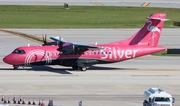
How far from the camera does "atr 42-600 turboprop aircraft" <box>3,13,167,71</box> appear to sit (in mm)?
45344

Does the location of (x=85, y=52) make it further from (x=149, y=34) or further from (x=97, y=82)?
(x=97, y=82)

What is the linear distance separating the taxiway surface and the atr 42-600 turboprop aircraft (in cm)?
86

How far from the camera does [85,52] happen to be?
46469 millimetres

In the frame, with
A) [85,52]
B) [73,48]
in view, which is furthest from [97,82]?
[85,52]

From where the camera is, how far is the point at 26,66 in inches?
1807

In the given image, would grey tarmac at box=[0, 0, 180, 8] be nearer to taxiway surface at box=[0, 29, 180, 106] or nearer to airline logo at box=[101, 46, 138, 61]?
taxiway surface at box=[0, 29, 180, 106]

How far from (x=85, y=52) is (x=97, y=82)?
22.2ft

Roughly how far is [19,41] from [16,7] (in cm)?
3861

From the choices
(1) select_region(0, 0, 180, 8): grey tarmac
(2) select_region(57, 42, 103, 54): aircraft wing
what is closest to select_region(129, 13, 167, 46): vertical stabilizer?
(2) select_region(57, 42, 103, 54): aircraft wing

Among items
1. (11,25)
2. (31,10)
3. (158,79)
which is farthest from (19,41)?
(31,10)

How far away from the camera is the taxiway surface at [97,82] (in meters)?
34.3

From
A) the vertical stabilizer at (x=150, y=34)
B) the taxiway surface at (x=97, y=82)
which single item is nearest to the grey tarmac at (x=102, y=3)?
the taxiway surface at (x=97, y=82)

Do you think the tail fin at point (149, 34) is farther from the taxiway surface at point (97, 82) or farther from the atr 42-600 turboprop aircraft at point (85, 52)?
the taxiway surface at point (97, 82)

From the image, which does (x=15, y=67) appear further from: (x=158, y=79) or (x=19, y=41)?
(x=19, y=41)
